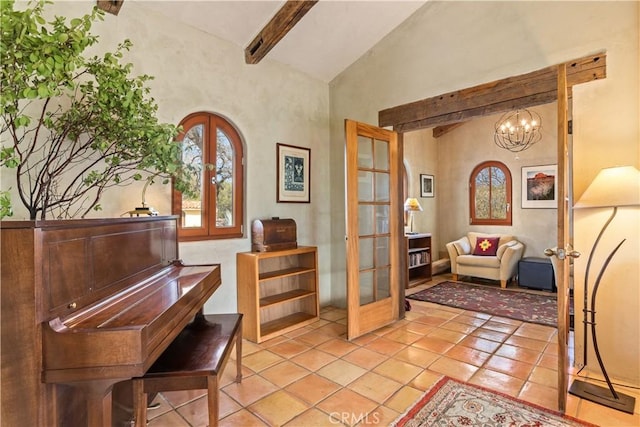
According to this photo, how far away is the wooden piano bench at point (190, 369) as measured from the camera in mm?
1493

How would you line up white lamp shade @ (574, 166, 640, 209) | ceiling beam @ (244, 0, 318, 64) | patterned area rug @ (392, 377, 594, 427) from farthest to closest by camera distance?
1. ceiling beam @ (244, 0, 318, 64)
2. white lamp shade @ (574, 166, 640, 209)
3. patterned area rug @ (392, 377, 594, 427)

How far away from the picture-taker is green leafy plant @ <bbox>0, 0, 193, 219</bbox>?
4.13 ft

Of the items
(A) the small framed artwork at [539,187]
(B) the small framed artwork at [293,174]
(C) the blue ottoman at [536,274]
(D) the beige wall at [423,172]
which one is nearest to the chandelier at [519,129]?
(A) the small framed artwork at [539,187]

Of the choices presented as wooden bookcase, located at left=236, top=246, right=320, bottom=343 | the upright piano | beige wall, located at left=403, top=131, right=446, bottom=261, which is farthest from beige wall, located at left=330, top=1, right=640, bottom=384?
the upright piano

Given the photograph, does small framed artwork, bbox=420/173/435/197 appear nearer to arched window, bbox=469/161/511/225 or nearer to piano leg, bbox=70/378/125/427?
arched window, bbox=469/161/511/225

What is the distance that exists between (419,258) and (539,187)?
7.75 ft

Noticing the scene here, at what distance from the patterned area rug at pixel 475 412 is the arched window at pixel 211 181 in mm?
2161

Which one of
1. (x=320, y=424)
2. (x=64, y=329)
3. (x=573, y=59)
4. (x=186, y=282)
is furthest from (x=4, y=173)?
(x=573, y=59)

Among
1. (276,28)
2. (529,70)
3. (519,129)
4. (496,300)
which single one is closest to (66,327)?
(276,28)

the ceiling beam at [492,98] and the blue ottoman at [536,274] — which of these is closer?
the ceiling beam at [492,98]

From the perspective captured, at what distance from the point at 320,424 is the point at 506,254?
433 centimetres

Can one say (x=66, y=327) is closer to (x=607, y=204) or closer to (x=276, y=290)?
(x=276, y=290)

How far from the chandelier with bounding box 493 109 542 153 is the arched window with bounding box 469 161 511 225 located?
55cm

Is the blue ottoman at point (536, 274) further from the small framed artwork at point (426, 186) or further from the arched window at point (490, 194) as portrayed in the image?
the small framed artwork at point (426, 186)
